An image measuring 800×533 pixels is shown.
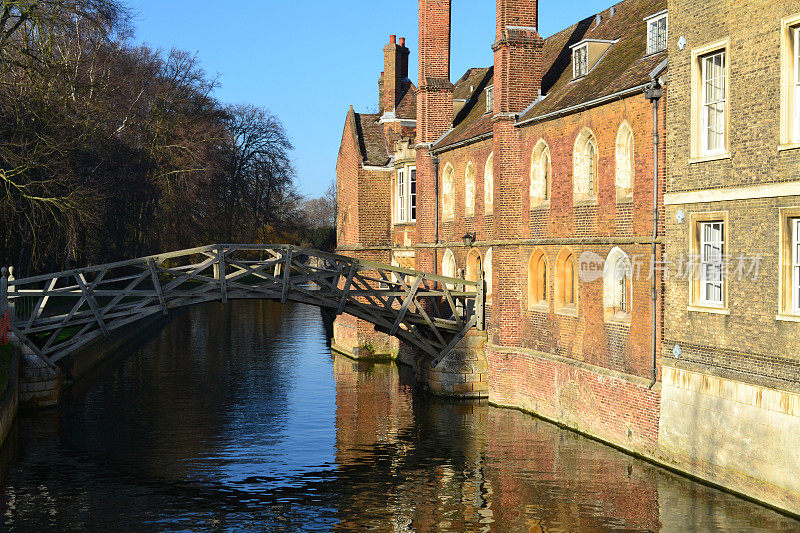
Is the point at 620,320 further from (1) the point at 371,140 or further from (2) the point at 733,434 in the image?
(1) the point at 371,140

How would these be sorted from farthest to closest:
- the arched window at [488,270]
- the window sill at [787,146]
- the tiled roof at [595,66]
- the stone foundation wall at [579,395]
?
the arched window at [488,270] < the tiled roof at [595,66] < the stone foundation wall at [579,395] < the window sill at [787,146]

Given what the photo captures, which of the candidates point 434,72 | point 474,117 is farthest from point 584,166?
point 434,72

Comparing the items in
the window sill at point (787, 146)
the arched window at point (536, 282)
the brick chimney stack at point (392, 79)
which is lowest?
the arched window at point (536, 282)

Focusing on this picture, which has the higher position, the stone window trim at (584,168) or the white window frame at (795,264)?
the stone window trim at (584,168)

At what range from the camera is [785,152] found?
14688mm

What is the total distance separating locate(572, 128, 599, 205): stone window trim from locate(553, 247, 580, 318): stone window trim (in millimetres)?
1377

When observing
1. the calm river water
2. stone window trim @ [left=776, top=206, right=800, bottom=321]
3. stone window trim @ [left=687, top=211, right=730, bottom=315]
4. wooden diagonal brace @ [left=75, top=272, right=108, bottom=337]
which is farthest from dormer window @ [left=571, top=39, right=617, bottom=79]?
wooden diagonal brace @ [left=75, top=272, right=108, bottom=337]

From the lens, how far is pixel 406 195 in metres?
33.6

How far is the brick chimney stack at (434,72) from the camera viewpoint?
1242 inches

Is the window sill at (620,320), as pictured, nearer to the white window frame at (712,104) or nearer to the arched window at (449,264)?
the white window frame at (712,104)

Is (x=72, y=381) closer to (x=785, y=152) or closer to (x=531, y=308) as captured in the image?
(x=531, y=308)

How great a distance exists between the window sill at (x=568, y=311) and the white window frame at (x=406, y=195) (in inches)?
465

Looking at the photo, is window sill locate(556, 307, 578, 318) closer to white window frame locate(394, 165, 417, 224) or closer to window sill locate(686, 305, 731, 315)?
window sill locate(686, 305, 731, 315)

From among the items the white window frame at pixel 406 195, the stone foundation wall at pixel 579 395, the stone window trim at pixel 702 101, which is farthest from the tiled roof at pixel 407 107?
the stone window trim at pixel 702 101
